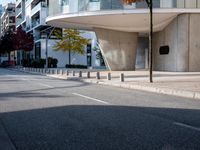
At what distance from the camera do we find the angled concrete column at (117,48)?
44188 millimetres

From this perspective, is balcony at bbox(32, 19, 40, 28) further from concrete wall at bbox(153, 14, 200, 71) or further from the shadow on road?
the shadow on road

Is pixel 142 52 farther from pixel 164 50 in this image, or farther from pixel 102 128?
pixel 102 128

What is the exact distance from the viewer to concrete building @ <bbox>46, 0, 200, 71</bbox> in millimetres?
37531

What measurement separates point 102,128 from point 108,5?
3133 centimetres

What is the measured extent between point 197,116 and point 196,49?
2761 cm

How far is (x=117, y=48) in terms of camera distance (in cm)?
4406

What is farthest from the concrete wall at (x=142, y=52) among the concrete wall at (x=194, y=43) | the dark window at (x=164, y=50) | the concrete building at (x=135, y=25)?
the concrete wall at (x=194, y=43)

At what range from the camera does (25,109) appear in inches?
487

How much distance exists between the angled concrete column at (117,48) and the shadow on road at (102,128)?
3194cm

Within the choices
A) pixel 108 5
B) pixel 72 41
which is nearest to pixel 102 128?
pixel 108 5

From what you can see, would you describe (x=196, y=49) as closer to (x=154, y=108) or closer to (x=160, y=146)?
(x=154, y=108)

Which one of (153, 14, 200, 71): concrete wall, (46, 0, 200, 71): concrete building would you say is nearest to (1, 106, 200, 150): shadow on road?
(46, 0, 200, 71): concrete building

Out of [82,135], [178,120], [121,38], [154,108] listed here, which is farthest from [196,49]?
[82,135]

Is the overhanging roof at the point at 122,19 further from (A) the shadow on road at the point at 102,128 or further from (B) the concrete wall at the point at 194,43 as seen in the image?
(A) the shadow on road at the point at 102,128
